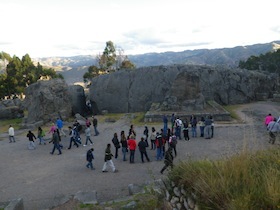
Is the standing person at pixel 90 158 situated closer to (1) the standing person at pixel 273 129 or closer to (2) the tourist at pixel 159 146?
(2) the tourist at pixel 159 146

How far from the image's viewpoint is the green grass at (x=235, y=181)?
17.7 feet

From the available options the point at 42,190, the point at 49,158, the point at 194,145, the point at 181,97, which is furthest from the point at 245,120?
the point at 42,190

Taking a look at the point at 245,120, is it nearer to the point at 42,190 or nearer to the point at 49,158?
the point at 49,158

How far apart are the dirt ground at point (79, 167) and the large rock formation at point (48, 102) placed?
21.9 feet

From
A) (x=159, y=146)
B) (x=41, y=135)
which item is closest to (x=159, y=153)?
(x=159, y=146)

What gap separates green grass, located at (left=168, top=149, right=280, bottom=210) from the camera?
5402 millimetres

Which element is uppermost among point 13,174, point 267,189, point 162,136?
point 267,189

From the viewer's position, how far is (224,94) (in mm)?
35969

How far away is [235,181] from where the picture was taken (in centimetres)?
615

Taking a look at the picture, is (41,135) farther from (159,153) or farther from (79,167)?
(159,153)

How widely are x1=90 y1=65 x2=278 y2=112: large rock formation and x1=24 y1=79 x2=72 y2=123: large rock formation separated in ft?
21.5

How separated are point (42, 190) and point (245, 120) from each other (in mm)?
19046

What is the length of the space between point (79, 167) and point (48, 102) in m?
16.7

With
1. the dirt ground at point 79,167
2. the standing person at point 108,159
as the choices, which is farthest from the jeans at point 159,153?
the standing person at point 108,159
